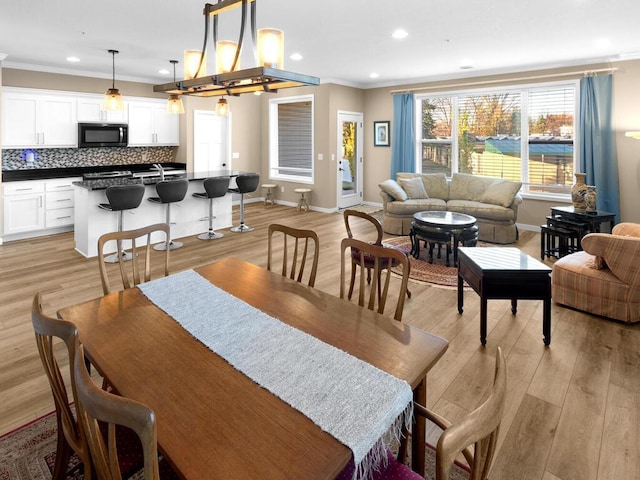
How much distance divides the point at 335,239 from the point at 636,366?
4.24m

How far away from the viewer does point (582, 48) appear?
5.52m

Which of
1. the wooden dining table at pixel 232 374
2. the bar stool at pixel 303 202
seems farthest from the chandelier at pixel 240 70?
the bar stool at pixel 303 202

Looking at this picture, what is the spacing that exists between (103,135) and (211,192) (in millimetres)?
2674

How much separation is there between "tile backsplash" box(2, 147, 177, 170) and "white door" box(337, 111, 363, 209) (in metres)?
3.56

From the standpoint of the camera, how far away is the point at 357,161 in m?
9.21

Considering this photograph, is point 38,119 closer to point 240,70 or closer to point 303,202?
point 303,202

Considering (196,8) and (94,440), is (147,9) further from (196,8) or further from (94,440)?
(94,440)

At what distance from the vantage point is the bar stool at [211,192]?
242 inches

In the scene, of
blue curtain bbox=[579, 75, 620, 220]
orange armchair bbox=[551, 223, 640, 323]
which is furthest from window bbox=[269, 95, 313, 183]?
orange armchair bbox=[551, 223, 640, 323]

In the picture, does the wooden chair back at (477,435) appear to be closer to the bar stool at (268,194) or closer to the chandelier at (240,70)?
the chandelier at (240,70)

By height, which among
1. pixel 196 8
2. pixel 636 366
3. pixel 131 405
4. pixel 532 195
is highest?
pixel 196 8

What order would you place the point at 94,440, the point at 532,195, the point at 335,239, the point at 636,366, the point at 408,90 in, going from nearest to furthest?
the point at 94,440 < the point at 636,366 < the point at 335,239 < the point at 532,195 < the point at 408,90

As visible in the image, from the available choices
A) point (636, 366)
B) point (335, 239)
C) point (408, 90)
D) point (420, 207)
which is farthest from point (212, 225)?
point (636, 366)

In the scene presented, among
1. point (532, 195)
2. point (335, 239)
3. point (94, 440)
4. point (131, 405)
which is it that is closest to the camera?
point (131, 405)
